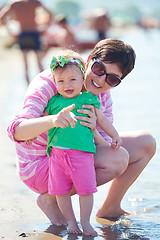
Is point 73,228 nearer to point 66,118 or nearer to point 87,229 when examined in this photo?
point 87,229

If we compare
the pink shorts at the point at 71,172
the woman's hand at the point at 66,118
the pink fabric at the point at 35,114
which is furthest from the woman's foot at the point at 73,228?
the woman's hand at the point at 66,118

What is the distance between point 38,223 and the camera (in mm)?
3018

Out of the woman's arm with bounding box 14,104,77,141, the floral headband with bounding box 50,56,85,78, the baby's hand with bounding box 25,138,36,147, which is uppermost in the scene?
the floral headband with bounding box 50,56,85,78

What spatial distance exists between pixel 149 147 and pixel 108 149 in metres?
0.33

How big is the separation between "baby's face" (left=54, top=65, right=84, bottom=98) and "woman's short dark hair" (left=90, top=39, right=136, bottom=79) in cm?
22

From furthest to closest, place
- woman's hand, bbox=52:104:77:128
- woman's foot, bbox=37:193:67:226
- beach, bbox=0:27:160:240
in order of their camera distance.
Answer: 1. woman's foot, bbox=37:193:67:226
2. beach, bbox=0:27:160:240
3. woman's hand, bbox=52:104:77:128

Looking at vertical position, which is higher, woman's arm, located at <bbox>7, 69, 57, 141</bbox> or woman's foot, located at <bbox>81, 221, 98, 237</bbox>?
woman's arm, located at <bbox>7, 69, 57, 141</bbox>

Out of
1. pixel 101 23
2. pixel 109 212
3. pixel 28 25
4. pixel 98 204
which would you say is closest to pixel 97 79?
pixel 109 212

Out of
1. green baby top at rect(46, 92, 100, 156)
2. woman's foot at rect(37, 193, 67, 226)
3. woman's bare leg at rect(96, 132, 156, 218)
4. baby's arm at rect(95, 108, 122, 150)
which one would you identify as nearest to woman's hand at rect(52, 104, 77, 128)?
green baby top at rect(46, 92, 100, 156)

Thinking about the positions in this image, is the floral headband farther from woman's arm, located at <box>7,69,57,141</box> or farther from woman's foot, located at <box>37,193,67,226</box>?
woman's foot, located at <box>37,193,67,226</box>

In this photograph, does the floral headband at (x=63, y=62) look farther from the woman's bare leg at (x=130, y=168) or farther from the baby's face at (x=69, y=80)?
the woman's bare leg at (x=130, y=168)

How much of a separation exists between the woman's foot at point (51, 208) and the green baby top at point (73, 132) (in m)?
0.32

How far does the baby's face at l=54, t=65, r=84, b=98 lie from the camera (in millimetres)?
2750

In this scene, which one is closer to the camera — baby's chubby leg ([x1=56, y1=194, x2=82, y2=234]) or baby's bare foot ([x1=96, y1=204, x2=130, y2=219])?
baby's chubby leg ([x1=56, y1=194, x2=82, y2=234])
